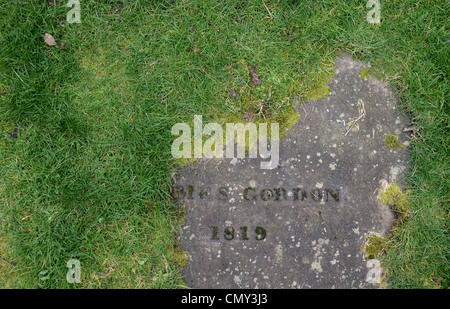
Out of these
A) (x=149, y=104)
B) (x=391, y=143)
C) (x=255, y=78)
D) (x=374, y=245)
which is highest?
(x=255, y=78)

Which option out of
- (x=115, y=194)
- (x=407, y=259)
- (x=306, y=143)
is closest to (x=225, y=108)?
(x=306, y=143)

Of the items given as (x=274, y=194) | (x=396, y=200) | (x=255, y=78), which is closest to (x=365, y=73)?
(x=255, y=78)

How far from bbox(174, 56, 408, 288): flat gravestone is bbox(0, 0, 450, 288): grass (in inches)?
7.7

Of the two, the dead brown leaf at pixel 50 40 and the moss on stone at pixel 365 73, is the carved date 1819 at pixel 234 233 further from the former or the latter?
the dead brown leaf at pixel 50 40

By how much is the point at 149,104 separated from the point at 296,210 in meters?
1.60

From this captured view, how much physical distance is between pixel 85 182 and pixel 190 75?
1324 mm

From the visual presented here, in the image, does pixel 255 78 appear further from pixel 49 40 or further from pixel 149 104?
pixel 49 40

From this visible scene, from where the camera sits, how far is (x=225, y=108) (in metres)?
2.79

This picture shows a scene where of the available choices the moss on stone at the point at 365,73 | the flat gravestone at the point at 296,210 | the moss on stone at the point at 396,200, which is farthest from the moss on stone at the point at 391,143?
the moss on stone at the point at 365,73

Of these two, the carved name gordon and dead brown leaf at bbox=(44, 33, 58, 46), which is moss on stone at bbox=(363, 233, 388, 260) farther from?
dead brown leaf at bbox=(44, 33, 58, 46)

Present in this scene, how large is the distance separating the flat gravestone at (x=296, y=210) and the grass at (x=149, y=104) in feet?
0.64

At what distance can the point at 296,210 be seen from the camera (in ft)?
8.89

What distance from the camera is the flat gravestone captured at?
8.79 feet

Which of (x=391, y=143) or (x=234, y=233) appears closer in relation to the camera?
(x=234, y=233)
